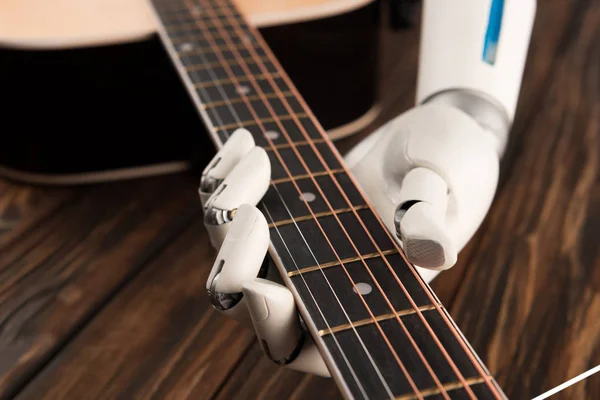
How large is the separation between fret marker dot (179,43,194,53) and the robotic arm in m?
0.22

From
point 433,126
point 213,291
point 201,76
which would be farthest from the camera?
point 201,76

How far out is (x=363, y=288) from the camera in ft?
1.23

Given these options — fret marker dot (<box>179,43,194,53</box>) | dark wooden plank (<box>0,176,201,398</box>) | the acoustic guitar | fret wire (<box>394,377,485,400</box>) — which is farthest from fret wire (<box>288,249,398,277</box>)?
fret marker dot (<box>179,43,194,53</box>)

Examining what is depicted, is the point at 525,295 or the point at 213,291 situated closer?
the point at 213,291

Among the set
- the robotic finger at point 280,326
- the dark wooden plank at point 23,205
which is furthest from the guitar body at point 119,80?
the robotic finger at point 280,326

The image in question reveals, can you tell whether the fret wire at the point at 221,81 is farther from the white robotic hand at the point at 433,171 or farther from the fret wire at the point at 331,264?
the fret wire at the point at 331,264

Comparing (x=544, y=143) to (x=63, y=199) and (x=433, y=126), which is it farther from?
(x=63, y=199)

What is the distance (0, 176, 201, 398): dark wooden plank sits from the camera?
509 millimetres

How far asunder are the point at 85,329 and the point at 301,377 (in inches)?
7.9

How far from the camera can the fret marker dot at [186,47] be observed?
2.09 ft

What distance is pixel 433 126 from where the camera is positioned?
0.46 m

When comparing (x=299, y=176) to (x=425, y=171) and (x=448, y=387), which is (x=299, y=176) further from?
(x=448, y=387)

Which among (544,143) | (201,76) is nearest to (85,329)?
(201,76)

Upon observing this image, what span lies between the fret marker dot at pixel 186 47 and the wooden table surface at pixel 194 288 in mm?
149
